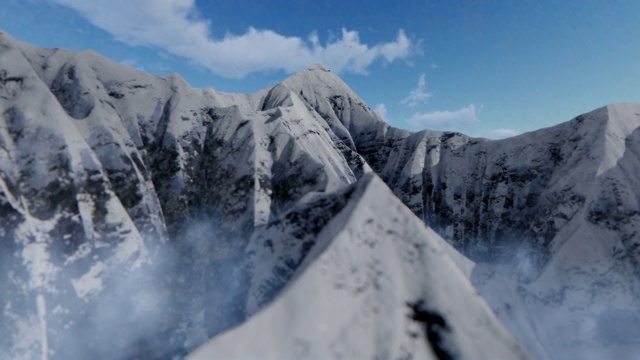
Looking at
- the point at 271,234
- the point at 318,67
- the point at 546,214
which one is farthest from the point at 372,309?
the point at 318,67

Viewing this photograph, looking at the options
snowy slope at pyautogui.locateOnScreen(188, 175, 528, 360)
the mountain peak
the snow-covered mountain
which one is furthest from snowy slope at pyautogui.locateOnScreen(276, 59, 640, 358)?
the mountain peak

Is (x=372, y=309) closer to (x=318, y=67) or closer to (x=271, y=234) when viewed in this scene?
(x=271, y=234)

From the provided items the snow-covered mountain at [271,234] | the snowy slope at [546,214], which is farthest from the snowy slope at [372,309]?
the snowy slope at [546,214]

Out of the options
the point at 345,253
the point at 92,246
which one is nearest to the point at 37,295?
the point at 92,246

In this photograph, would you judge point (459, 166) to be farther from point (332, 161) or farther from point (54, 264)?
point (54, 264)

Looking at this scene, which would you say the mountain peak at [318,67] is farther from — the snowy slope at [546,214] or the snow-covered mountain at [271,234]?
the snow-covered mountain at [271,234]

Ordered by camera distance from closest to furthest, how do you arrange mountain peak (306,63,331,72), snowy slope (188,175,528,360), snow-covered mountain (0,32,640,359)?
snowy slope (188,175,528,360), snow-covered mountain (0,32,640,359), mountain peak (306,63,331,72)

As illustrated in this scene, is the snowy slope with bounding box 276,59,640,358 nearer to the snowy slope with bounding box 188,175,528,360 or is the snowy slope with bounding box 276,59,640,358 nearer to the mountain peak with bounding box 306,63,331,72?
the snowy slope with bounding box 188,175,528,360
